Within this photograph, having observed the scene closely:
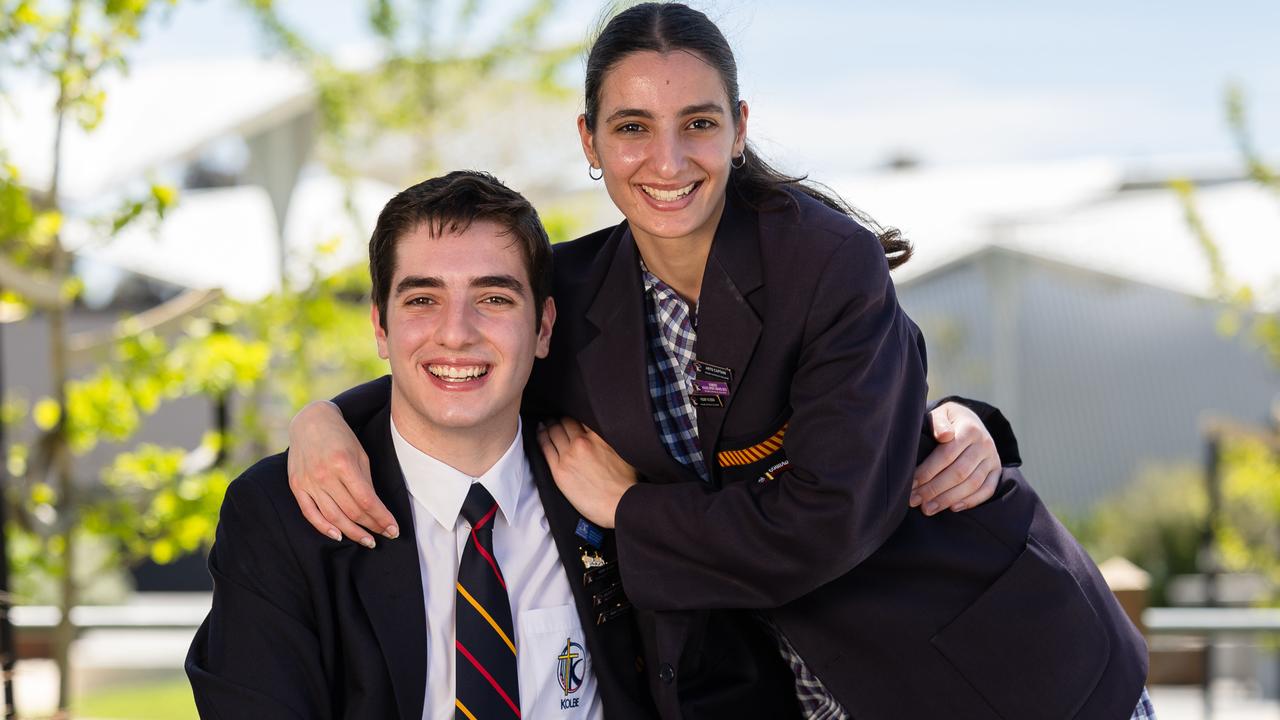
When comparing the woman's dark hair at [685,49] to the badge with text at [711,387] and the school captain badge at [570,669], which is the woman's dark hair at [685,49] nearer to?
→ the badge with text at [711,387]

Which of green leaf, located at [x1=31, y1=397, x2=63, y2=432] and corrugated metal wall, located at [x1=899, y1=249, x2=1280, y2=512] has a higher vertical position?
green leaf, located at [x1=31, y1=397, x2=63, y2=432]

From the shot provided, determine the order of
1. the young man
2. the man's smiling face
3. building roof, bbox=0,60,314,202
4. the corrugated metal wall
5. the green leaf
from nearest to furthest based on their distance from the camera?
the young man, the man's smiling face, the green leaf, building roof, bbox=0,60,314,202, the corrugated metal wall

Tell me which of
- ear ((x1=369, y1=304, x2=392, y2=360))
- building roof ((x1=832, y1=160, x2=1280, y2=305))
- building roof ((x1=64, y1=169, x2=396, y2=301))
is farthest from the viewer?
building roof ((x1=832, y1=160, x2=1280, y2=305))

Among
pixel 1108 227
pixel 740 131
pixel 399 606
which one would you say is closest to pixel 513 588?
pixel 399 606

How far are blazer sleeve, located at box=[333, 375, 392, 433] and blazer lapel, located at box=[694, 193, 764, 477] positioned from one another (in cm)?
76

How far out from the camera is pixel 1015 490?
275 centimetres

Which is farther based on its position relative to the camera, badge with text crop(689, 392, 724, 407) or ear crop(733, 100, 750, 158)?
ear crop(733, 100, 750, 158)

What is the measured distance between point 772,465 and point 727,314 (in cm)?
31

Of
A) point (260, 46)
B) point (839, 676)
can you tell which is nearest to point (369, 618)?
point (839, 676)

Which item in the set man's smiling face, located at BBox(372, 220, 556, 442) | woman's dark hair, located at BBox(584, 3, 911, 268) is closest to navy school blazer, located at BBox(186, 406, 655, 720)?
man's smiling face, located at BBox(372, 220, 556, 442)

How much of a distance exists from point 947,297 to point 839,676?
44.6 feet

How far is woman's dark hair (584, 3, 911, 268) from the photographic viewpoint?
102 inches

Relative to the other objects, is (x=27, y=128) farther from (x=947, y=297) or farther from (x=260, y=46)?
(x=947, y=297)

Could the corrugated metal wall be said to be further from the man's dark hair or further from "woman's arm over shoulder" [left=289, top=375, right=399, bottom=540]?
"woman's arm over shoulder" [left=289, top=375, right=399, bottom=540]
